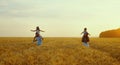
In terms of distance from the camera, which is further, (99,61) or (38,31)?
(38,31)

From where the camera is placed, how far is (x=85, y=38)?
1140 inches

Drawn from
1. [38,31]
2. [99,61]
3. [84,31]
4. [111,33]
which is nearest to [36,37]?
[38,31]

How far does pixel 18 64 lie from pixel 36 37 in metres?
15.2

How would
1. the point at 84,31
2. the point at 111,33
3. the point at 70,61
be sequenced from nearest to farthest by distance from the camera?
the point at 70,61, the point at 84,31, the point at 111,33

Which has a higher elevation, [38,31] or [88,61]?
[38,31]

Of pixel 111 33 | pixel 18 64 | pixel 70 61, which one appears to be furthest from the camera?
pixel 111 33

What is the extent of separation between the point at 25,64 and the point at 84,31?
1521 centimetres

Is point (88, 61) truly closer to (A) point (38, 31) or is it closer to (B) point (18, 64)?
(B) point (18, 64)

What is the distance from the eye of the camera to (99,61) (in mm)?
16062

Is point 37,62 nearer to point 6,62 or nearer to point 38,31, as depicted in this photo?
point 6,62

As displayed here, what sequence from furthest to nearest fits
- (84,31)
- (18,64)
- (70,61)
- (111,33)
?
(111,33) → (84,31) → (70,61) → (18,64)

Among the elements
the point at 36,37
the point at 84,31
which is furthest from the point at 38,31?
the point at 84,31

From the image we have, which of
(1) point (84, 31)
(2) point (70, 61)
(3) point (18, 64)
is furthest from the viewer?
(1) point (84, 31)

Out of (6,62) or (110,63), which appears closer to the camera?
(6,62)
